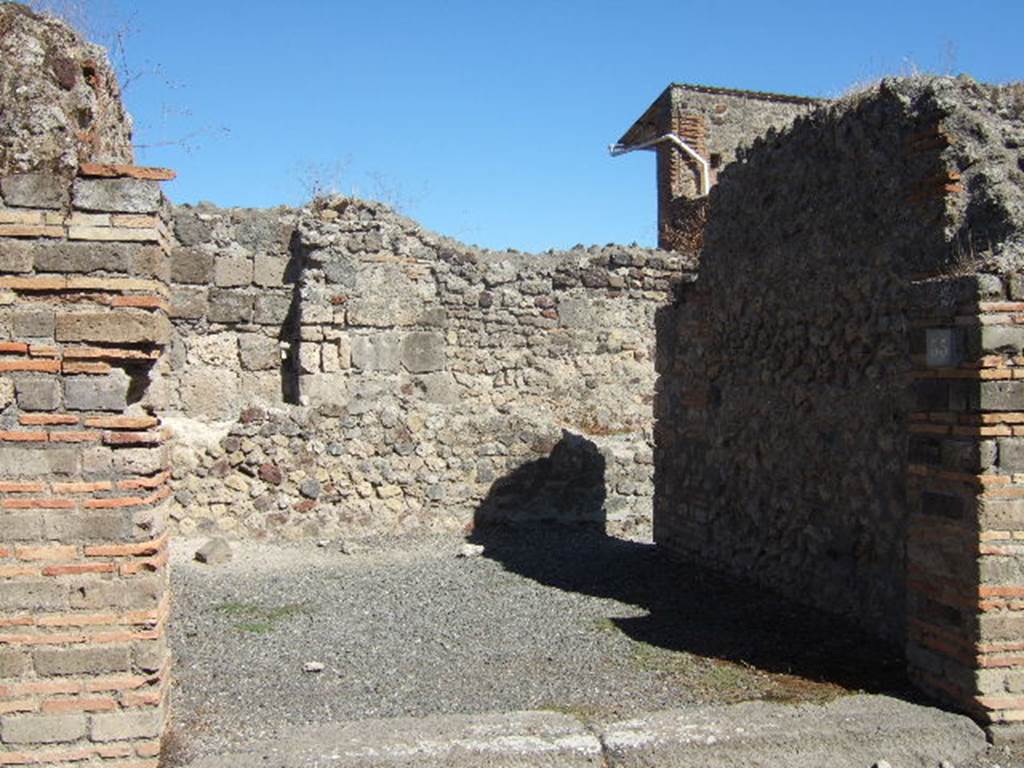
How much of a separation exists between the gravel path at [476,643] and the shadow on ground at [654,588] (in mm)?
23

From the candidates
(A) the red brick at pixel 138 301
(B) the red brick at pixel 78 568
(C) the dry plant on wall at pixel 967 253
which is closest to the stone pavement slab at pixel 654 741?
(B) the red brick at pixel 78 568

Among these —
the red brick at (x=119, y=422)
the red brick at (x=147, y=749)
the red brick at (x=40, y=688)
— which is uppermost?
the red brick at (x=119, y=422)

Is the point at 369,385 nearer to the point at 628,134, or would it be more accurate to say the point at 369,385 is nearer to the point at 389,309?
the point at 389,309

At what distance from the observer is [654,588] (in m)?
7.47

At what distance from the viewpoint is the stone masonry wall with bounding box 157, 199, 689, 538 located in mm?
9484

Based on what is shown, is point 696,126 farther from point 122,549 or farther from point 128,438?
point 122,549

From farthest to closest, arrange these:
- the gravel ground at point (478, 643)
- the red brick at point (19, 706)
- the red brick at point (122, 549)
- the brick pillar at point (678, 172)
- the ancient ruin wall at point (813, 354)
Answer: the brick pillar at point (678, 172) → the ancient ruin wall at point (813, 354) → the gravel ground at point (478, 643) → the red brick at point (122, 549) → the red brick at point (19, 706)

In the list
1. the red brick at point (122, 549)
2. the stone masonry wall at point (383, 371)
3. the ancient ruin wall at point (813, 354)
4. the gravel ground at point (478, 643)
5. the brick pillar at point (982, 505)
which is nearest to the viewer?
the red brick at point (122, 549)

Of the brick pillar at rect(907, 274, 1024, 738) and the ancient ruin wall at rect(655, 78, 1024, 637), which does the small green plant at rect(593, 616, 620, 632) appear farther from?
the brick pillar at rect(907, 274, 1024, 738)

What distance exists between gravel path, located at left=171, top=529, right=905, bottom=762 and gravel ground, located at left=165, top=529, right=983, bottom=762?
0.02 meters

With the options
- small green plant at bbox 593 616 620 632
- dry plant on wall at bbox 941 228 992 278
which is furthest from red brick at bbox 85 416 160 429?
dry plant on wall at bbox 941 228 992 278

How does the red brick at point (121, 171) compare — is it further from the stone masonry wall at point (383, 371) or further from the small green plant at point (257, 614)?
the stone masonry wall at point (383, 371)

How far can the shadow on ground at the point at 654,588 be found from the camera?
534cm

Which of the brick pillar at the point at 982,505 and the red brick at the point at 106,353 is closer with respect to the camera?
the red brick at the point at 106,353
